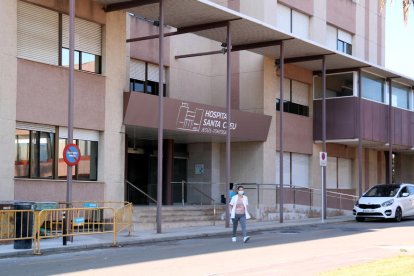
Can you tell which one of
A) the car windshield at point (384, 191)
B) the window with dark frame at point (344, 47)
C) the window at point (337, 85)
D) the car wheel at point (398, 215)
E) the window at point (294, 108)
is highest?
the window with dark frame at point (344, 47)

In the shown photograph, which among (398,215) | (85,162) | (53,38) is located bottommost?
(398,215)

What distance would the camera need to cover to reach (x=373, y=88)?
3566 centimetres

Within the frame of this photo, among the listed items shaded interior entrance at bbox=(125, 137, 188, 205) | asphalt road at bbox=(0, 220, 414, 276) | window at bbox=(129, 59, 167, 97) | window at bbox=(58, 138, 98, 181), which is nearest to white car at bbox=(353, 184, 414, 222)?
asphalt road at bbox=(0, 220, 414, 276)

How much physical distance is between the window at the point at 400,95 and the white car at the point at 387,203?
926cm

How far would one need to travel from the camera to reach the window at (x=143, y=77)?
27609mm

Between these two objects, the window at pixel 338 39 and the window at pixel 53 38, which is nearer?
the window at pixel 53 38

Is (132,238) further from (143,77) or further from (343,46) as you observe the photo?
(343,46)

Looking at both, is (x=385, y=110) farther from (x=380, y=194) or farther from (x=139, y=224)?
(x=139, y=224)

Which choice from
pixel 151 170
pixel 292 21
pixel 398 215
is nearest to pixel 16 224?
pixel 151 170

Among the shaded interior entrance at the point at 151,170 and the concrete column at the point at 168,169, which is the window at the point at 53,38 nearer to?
the shaded interior entrance at the point at 151,170

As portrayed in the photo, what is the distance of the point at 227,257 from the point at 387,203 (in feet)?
50.1

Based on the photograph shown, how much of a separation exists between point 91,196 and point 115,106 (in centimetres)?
347

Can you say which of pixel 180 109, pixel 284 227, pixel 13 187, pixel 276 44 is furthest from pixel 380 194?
pixel 13 187

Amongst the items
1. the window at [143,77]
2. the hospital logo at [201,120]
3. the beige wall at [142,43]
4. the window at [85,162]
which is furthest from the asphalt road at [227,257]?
the beige wall at [142,43]
